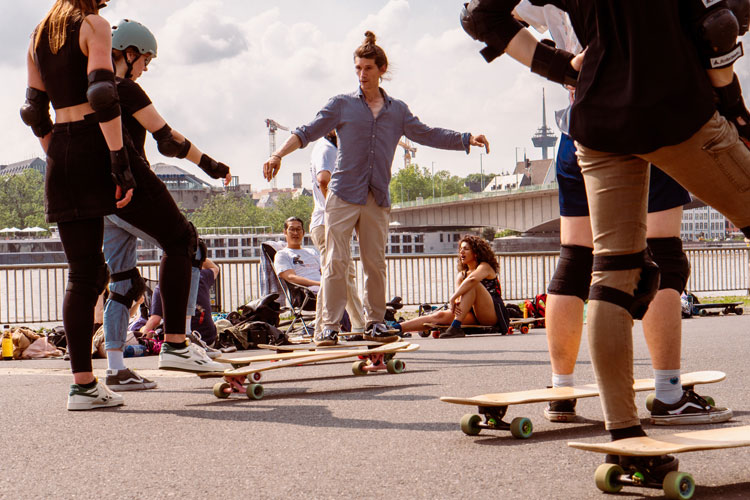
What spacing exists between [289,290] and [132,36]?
227 inches

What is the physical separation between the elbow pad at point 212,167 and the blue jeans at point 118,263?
0.71 meters

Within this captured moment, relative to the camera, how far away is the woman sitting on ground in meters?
11.5

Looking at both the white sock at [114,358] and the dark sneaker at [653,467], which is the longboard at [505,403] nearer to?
the dark sneaker at [653,467]

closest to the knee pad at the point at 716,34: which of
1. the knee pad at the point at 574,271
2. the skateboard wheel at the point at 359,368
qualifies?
the knee pad at the point at 574,271

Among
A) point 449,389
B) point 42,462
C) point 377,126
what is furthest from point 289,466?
point 377,126

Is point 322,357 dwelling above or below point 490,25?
below

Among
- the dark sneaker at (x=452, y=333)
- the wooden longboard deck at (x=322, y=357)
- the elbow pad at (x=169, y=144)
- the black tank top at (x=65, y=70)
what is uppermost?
the black tank top at (x=65, y=70)

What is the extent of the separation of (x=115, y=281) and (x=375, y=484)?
3427 millimetres

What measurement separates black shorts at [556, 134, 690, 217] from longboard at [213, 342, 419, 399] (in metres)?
2.15

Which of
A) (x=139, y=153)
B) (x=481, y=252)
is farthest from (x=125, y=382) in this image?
(x=481, y=252)

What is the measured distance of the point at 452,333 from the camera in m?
11.5

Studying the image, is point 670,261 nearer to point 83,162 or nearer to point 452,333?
point 83,162

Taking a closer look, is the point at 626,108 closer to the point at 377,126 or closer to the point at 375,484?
the point at 375,484

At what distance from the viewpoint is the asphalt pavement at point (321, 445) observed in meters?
2.89
